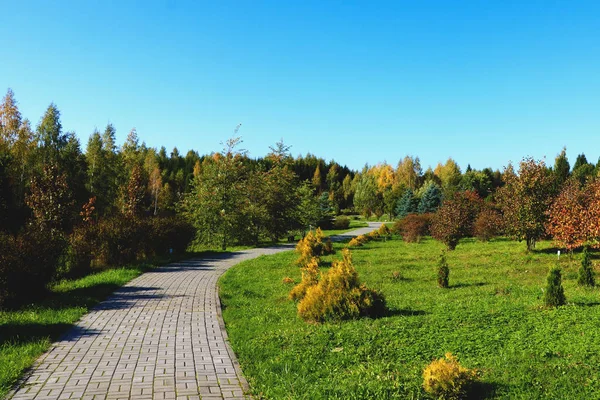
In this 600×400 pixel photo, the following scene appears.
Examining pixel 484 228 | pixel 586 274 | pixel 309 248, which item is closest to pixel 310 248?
pixel 309 248

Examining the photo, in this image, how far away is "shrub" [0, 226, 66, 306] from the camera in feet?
30.6

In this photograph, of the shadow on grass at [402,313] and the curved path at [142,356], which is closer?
the curved path at [142,356]

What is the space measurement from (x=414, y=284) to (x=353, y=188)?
72.6 meters

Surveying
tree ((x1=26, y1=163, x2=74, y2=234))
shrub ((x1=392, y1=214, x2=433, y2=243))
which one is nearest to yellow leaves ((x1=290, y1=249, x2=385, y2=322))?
tree ((x1=26, y1=163, x2=74, y2=234))

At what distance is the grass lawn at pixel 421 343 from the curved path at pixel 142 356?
1.34ft

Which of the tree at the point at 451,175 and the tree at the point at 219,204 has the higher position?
the tree at the point at 451,175

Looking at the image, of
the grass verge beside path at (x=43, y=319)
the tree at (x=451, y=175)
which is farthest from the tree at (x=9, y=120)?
the tree at (x=451, y=175)

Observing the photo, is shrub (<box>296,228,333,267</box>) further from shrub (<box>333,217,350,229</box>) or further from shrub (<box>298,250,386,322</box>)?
shrub (<box>333,217,350,229</box>)

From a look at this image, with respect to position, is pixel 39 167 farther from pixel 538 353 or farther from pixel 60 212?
pixel 538 353

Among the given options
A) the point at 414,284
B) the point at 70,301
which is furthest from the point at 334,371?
the point at 414,284

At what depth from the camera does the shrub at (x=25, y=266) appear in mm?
9328

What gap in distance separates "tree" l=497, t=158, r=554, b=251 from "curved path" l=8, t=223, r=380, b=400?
16156 mm

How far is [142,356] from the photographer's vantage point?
20.8ft

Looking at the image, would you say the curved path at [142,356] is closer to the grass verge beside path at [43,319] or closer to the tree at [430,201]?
the grass verge beside path at [43,319]
